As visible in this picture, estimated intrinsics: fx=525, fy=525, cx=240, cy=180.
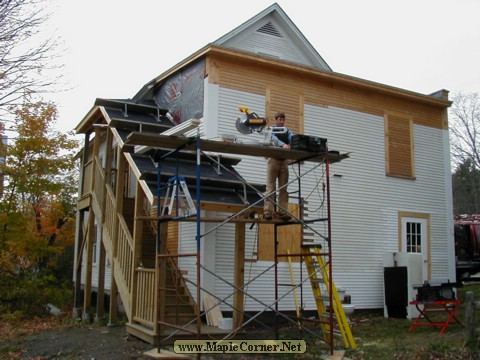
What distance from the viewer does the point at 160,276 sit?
9.52 metres

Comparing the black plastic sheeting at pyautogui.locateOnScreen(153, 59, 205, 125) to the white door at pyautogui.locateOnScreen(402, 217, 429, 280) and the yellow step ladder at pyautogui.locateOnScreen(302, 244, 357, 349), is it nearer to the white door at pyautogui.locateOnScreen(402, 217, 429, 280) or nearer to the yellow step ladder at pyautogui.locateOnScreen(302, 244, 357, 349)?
the yellow step ladder at pyautogui.locateOnScreen(302, 244, 357, 349)

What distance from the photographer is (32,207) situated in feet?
75.6

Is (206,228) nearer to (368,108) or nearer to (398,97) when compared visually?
(368,108)

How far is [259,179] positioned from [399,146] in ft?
17.4

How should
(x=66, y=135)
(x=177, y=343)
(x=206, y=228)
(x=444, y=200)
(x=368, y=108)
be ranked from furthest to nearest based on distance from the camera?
(x=66, y=135)
(x=444, y=200)
(x=368, y=108)
(x=206, y=228)
(x=177, y=343)

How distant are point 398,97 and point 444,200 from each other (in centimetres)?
375

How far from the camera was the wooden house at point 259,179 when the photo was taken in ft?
36.2

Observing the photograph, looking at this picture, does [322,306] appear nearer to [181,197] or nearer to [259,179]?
[181,197]

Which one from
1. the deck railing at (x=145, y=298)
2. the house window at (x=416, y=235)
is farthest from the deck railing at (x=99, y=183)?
the house window at (x=416, y=235)

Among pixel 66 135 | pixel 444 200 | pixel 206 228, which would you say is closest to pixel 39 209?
pixel 66 135

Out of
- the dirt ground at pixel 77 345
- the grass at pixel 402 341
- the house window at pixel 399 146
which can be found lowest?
the dirt ground at pixel 77 345

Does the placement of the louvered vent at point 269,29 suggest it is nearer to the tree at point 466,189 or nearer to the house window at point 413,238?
the house window at point 413,238

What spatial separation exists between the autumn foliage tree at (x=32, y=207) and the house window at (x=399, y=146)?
11.0 meters

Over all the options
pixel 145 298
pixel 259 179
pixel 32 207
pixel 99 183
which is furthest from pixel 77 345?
pixel 32 207
